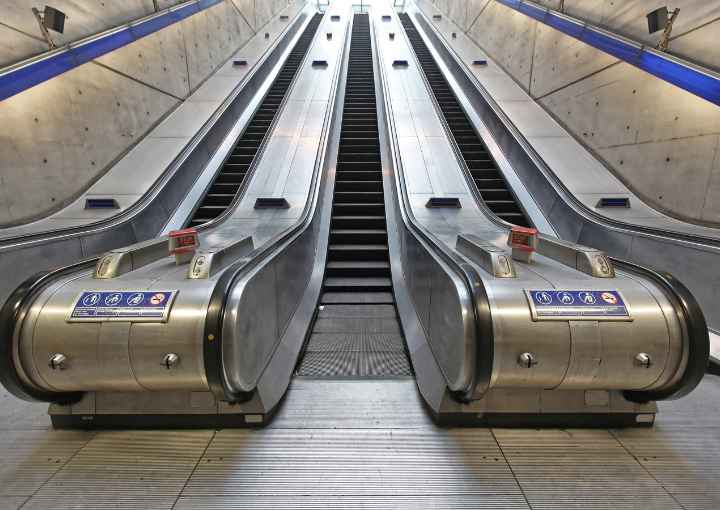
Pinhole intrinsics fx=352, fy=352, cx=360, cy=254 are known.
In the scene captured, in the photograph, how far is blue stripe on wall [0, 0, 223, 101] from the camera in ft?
14.1

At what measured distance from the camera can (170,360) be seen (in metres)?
2.09

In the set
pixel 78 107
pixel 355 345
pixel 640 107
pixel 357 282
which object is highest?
pixel 640 107

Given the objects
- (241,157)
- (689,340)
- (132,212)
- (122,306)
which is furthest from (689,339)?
(241,157)

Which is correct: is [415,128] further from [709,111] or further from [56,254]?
[56,254]

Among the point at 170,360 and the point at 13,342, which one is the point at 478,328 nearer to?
the point at 170,360

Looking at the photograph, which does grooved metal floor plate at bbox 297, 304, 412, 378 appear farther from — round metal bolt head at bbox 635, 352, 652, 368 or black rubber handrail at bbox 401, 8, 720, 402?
black rubber handrail at bbox 401, 8, 720, 402

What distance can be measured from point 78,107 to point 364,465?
6213mm

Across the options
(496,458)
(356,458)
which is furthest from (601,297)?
(356,458)

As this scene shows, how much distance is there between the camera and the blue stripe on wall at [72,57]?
429 centimetres

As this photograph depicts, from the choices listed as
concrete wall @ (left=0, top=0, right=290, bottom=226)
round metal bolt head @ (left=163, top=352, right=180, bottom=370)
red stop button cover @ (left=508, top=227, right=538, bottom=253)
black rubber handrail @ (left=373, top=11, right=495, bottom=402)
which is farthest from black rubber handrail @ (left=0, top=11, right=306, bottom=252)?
red stop button cover @ (left=508, top=227, right=538, bottom=253)

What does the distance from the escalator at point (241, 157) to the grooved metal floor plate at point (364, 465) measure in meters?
3.80

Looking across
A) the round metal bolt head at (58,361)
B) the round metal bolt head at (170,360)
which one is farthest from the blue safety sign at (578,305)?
the round metal bolt head at (58,361)

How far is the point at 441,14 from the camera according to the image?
60.8ft

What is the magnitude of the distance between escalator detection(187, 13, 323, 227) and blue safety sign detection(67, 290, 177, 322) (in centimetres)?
360
